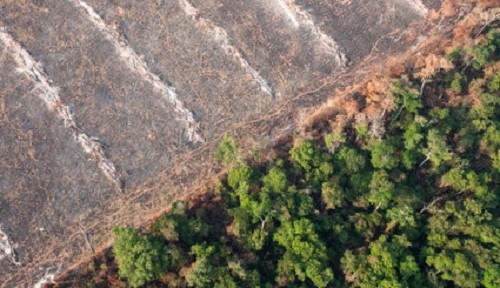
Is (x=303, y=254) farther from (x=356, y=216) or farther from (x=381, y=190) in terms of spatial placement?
(x=381, y=190)

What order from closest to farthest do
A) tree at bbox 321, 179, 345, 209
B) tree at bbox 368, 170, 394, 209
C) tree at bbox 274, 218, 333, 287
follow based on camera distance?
1. tree at bbox 274, 218, 333, 287
2. tree at bbox 368, 170, 394, 209
3. tree at bbox 321, 179, 345, 209

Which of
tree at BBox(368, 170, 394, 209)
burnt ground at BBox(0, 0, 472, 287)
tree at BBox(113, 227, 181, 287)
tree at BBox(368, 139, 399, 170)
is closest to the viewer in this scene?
tree at BBox(113, 227, 181, 287)

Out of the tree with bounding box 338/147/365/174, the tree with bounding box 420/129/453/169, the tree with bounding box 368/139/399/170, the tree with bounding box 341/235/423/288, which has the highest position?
the tree with bounding box 420/129/453/169

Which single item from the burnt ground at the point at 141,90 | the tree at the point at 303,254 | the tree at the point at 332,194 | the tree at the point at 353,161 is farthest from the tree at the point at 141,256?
the tree at the point at 353,161

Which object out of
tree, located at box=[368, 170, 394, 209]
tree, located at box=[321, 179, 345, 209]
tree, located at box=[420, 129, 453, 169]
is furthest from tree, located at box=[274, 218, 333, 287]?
tree, located at box=[420, 129, 453, 169]

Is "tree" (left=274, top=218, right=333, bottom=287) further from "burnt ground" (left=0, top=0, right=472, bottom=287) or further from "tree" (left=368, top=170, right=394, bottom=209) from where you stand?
"burnt ground" (left=0, top=0, right=472, bottom=287)

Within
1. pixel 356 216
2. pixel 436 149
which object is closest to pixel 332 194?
pixel 356 216
